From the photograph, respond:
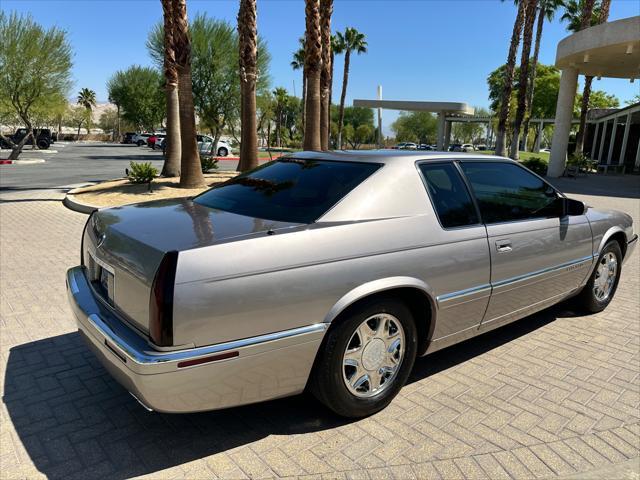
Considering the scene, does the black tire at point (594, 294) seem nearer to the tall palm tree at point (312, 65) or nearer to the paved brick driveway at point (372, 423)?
the paved brick driveway at point (372, 423)

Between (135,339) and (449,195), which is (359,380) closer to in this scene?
(135,339)

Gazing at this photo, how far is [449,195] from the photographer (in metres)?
3.39

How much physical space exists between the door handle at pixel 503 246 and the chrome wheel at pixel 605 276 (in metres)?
1.84

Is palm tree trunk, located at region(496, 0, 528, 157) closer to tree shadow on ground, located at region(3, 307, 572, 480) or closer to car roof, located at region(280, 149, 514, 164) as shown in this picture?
car roof, located at region(280, 149, 514, 164)

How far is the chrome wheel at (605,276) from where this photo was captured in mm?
4871

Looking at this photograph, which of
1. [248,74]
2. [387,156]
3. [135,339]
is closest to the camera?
[135,339]

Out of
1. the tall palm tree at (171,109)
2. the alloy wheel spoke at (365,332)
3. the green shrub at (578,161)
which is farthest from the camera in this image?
the green shrub at (578,161)

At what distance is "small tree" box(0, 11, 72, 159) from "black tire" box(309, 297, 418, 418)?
29.0 m

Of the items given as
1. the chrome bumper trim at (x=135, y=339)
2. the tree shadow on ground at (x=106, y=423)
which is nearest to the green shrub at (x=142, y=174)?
the tree shadow on ground at (x=106, y=423)

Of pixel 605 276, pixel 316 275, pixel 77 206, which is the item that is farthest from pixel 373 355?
pixel 77 206

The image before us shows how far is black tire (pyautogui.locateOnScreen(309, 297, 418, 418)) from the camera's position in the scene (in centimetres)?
269

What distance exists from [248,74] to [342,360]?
12329mm

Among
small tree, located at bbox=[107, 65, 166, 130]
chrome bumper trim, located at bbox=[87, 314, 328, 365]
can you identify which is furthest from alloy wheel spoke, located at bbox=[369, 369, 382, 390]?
small tree, located at bbox=[107, 65, 166, 130]

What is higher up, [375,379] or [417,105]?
[417,105]
